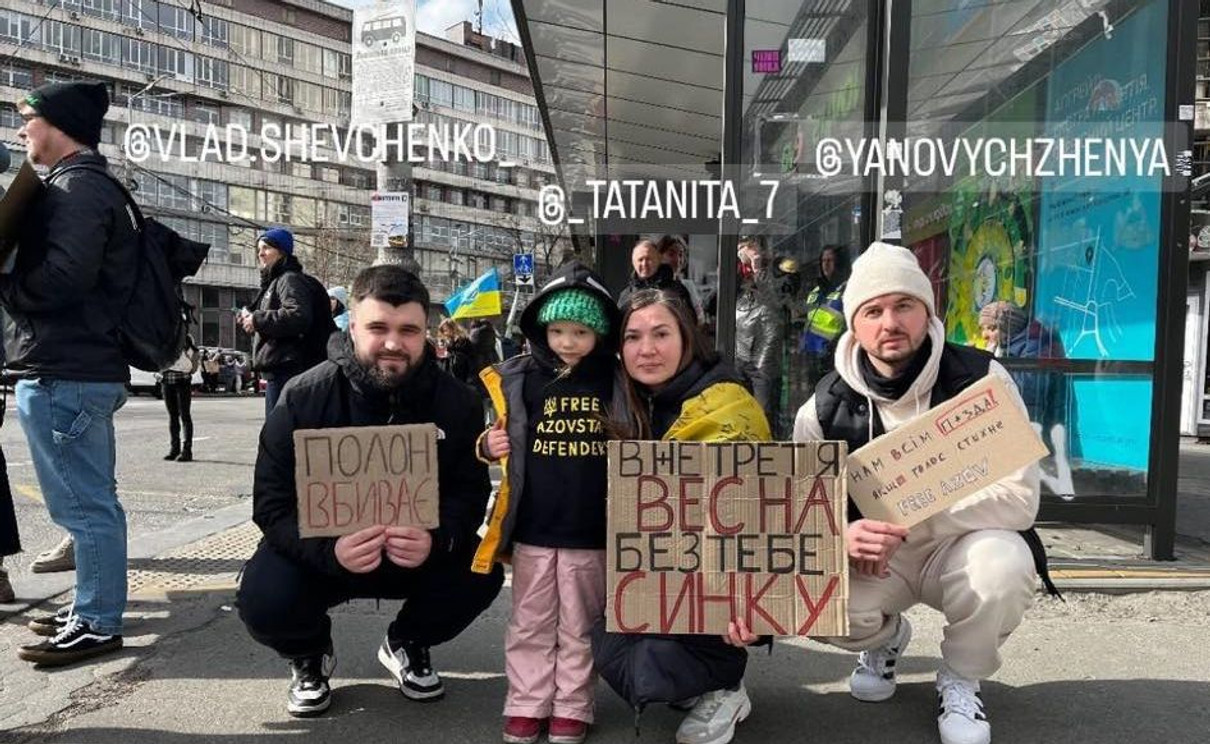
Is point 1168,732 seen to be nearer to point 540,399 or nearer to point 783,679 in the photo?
point 783,679

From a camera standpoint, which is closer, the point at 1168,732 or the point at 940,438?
the point at 940,438

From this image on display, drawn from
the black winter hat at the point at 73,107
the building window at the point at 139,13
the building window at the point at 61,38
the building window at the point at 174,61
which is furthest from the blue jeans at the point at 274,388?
the building window at the point at 174,61

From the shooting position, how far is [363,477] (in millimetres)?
2709

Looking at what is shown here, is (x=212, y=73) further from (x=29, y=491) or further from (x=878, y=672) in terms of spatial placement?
(x=878, y=672)

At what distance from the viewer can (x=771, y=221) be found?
5977mm

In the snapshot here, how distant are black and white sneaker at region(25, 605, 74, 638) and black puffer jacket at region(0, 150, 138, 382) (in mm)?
925

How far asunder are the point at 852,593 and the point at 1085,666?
1.18 meters

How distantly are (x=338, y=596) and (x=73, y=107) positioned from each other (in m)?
2.07

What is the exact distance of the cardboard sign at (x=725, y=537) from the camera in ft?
8.09

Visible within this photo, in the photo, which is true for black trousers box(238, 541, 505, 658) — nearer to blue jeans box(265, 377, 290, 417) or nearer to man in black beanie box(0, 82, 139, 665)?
man in black beanie box(0, 82, 139, 665)

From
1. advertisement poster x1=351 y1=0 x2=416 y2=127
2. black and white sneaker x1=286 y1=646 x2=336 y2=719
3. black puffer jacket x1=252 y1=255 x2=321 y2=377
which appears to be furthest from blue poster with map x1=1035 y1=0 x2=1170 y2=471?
black puffer jacket x1=252 y1=255 x2=321 y2=377

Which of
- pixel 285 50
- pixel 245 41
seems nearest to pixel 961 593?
pixel 245 41

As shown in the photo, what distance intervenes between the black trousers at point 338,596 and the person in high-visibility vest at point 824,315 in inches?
131

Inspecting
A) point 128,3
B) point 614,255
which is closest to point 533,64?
point 614,255
